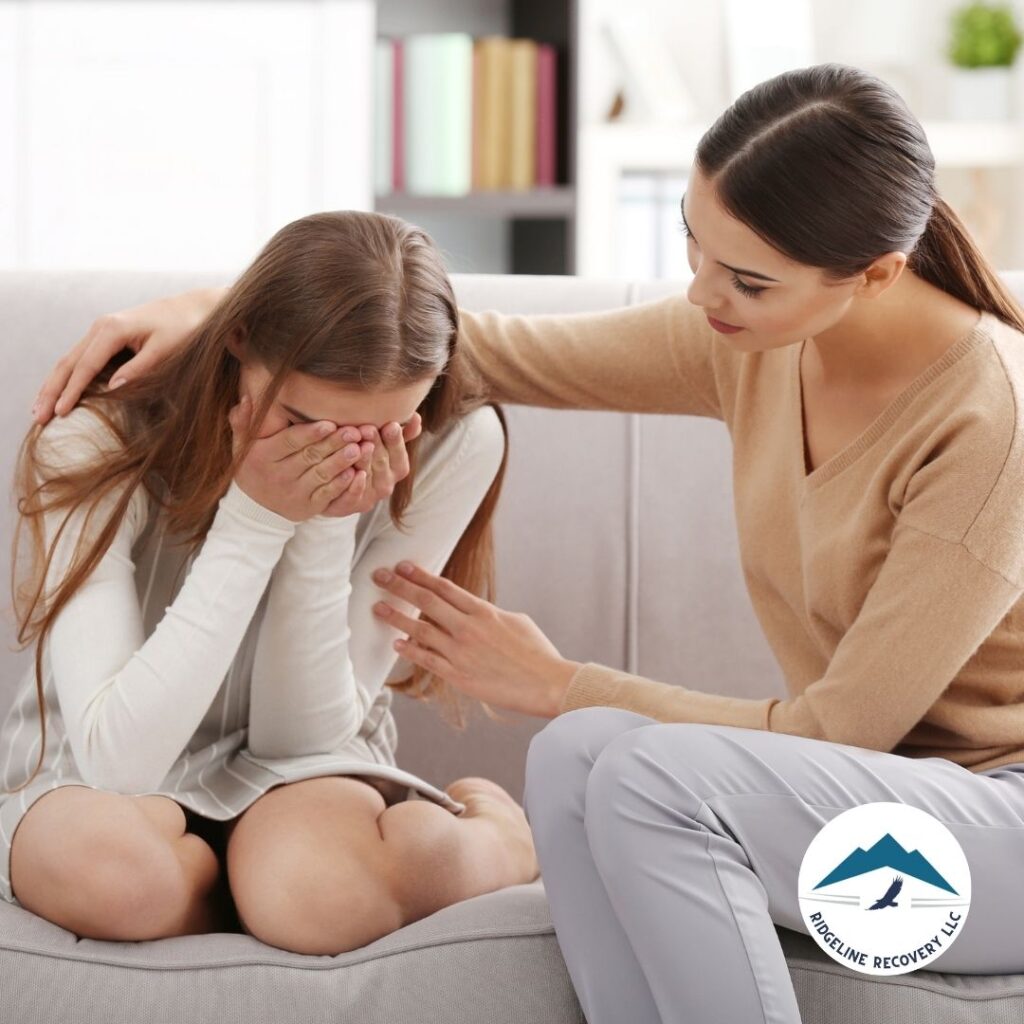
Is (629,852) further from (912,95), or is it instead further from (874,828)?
(912,95)

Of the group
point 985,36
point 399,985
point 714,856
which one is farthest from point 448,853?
point 985,36

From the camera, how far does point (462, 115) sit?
2611mm

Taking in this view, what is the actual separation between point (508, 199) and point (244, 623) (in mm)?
1614

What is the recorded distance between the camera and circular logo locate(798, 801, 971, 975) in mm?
985

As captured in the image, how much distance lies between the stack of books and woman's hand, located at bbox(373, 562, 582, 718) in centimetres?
147

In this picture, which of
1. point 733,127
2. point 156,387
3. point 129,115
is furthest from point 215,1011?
point 129,115

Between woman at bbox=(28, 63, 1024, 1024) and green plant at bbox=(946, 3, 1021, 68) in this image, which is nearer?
woman at bbox=(28, 63, 1024, 1024)

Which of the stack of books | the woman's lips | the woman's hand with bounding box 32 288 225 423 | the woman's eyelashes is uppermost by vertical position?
the stack of books

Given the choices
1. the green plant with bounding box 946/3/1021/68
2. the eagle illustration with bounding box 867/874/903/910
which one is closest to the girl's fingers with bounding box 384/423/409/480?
the eagle illustration with bounding box 867/874/903/910

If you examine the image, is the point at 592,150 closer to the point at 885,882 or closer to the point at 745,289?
the point at 745,289

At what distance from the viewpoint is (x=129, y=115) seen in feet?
8.91

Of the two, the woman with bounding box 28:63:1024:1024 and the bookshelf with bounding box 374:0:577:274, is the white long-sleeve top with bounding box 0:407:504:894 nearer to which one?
the woman with bounding box 28:63:1024:1024

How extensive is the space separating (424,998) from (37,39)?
2276 millimetres

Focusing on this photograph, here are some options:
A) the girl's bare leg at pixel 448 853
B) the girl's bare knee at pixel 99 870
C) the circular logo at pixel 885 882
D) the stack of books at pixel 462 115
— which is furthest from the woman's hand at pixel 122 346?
the stack of books at pixel 462 115
